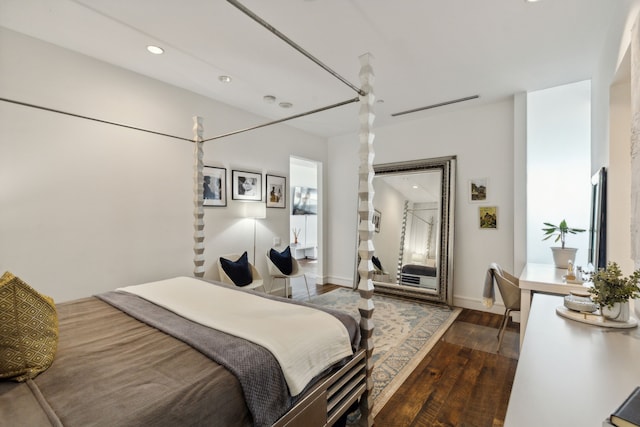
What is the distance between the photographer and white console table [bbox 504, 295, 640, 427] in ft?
2.67

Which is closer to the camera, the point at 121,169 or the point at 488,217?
the point at 121,169

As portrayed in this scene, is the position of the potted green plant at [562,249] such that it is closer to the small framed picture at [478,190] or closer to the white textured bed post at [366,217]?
the small framed picture at [478,190]

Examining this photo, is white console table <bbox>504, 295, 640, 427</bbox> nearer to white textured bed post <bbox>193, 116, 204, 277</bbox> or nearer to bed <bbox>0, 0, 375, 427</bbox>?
bed <bbox>0, 0, 375, 427</bbox>

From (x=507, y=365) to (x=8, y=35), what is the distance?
16.0 ft

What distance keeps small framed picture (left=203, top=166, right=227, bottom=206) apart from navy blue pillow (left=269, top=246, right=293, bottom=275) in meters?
0.99

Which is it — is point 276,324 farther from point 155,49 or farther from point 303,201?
point 303,201

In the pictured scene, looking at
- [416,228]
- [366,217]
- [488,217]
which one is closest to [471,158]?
[488,217]

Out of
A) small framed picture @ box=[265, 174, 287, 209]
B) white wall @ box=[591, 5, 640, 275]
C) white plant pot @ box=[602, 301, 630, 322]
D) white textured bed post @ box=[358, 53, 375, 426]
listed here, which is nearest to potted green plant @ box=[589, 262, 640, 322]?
white plant pot @ box=[602, 301, 630, 322]

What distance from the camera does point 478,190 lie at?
12.8 feet

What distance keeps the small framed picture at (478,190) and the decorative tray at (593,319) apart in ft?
8.00

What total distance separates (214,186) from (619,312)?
12.0 ft

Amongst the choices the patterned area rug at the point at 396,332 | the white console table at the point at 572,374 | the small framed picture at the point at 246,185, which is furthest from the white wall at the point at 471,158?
the white console table at the point at 572,374

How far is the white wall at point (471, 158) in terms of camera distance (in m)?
3.71

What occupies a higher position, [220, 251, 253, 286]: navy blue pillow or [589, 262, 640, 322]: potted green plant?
[589, 262, 640, 322]: potted green plant
